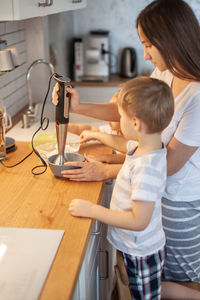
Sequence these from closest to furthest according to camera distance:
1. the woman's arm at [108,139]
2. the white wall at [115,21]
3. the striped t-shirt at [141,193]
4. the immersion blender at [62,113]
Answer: the striped t-shirt at [141,193] < the immersion blender at [62,113] < the woman's arm at [108,139] < the white wall at [115,21]

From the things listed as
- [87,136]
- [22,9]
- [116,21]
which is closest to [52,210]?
[87,136]

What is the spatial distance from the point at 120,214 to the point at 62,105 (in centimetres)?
47

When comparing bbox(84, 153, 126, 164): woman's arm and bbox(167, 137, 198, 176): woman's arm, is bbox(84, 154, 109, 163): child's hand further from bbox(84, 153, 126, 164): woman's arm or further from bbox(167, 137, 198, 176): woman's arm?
bbox(167, 137, 198, 176): woman's arm

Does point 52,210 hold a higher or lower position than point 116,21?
lower

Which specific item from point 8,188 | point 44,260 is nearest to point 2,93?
point 8,188

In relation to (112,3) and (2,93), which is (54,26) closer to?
(112,3)

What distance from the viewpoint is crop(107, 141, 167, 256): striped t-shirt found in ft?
3.59

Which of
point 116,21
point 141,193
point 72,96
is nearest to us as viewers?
point 141,193

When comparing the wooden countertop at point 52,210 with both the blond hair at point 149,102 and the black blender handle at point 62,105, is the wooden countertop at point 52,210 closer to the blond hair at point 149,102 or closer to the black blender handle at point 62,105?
the black blender handle at point 62,105

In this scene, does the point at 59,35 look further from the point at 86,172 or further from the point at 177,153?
the point at 177,153

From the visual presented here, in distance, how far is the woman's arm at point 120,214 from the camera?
1.10 metres

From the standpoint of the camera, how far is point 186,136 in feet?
4.20

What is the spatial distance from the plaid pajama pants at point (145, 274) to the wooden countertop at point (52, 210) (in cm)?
24

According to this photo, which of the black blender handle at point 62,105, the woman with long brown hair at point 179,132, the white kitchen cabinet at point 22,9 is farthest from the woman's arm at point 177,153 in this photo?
the white kitchen cabinet at point 22,9
